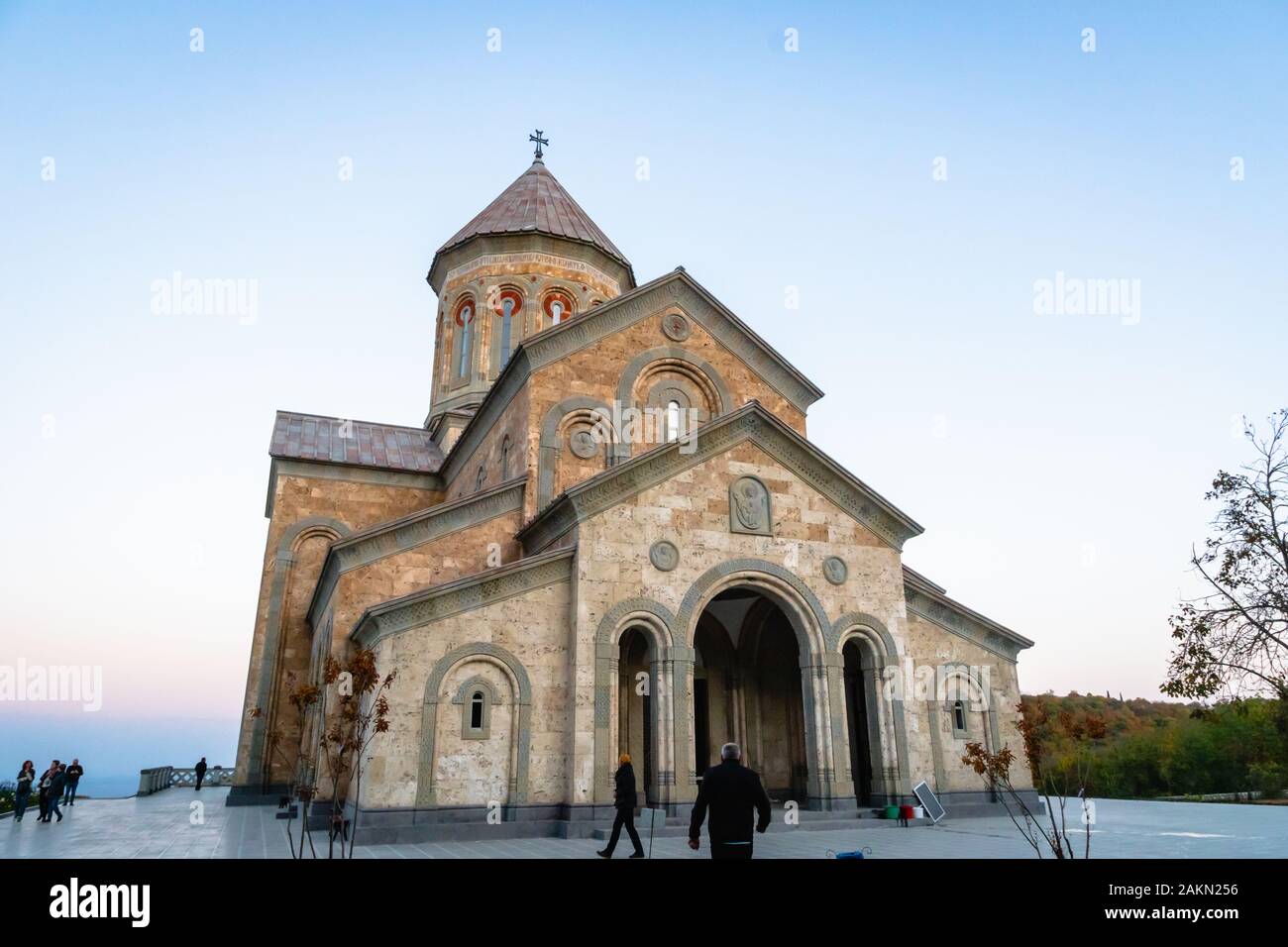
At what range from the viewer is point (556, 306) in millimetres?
24641

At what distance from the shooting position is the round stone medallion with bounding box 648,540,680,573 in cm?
1338

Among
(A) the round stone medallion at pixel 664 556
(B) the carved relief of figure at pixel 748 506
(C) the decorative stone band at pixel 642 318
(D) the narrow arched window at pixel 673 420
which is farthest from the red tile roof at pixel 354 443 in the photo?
(B) the carved relief of figure at pixel 748 506

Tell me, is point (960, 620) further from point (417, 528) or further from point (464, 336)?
point (464, 336)

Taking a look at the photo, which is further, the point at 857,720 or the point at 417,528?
the point at 857,720

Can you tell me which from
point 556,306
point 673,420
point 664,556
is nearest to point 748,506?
point 664,556

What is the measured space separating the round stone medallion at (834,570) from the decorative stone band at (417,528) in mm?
6069

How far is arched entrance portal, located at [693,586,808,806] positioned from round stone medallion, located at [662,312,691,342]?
585 cm

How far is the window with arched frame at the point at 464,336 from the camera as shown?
977 inches

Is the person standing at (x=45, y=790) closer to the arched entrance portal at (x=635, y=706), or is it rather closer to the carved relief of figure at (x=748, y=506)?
the arched entrance portal at (x=635, y=706)

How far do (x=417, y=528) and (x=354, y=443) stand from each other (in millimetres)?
9410

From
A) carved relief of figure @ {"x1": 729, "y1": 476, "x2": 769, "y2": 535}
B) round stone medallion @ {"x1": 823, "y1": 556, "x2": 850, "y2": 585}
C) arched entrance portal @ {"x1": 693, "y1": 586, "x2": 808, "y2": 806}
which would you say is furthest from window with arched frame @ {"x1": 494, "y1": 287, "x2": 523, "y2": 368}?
round stone medallion @ {"x1": 823, "y1": 556, "x2": 850, "y2": 585}

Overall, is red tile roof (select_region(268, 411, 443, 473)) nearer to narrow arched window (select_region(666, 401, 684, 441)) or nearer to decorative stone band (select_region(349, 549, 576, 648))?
narrow arched window (select_region(666, 401, 684, 441))
